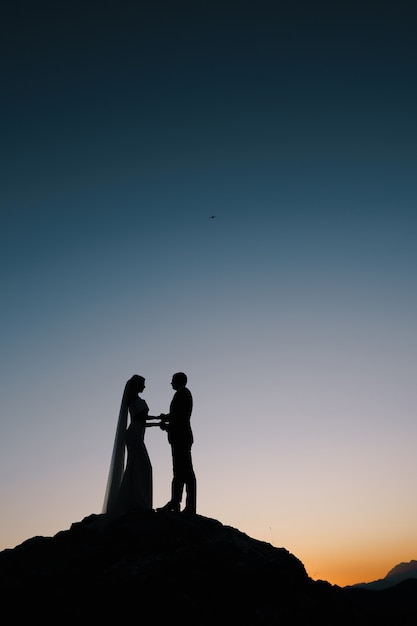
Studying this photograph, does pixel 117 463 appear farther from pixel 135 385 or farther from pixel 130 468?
pixel 135 385

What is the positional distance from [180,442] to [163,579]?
380 cm

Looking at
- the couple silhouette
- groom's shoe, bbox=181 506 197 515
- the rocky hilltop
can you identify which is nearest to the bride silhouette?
the couple silhouette

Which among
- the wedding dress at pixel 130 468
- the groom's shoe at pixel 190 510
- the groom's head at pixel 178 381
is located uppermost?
the groom's head at pixel 178 381

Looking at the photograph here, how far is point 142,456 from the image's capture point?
51.1ft

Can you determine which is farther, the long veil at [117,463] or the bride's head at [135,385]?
the bride's head at [135,385]

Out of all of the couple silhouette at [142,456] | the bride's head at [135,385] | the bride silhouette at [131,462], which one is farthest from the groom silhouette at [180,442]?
the bride's head at [135,385]

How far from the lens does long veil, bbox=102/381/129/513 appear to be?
49.9ft

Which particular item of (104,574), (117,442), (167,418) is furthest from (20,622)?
(167,418)

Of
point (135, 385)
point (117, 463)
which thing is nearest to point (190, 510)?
point (117, 463)

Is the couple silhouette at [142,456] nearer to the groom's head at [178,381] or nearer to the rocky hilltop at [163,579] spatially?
the groom's head at [178,381]

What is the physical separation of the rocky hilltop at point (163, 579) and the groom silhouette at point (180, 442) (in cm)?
53

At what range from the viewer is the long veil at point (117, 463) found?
599 inches

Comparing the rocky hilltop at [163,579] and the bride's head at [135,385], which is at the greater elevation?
the bride's head at [135,385]

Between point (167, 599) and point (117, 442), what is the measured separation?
4993mm
